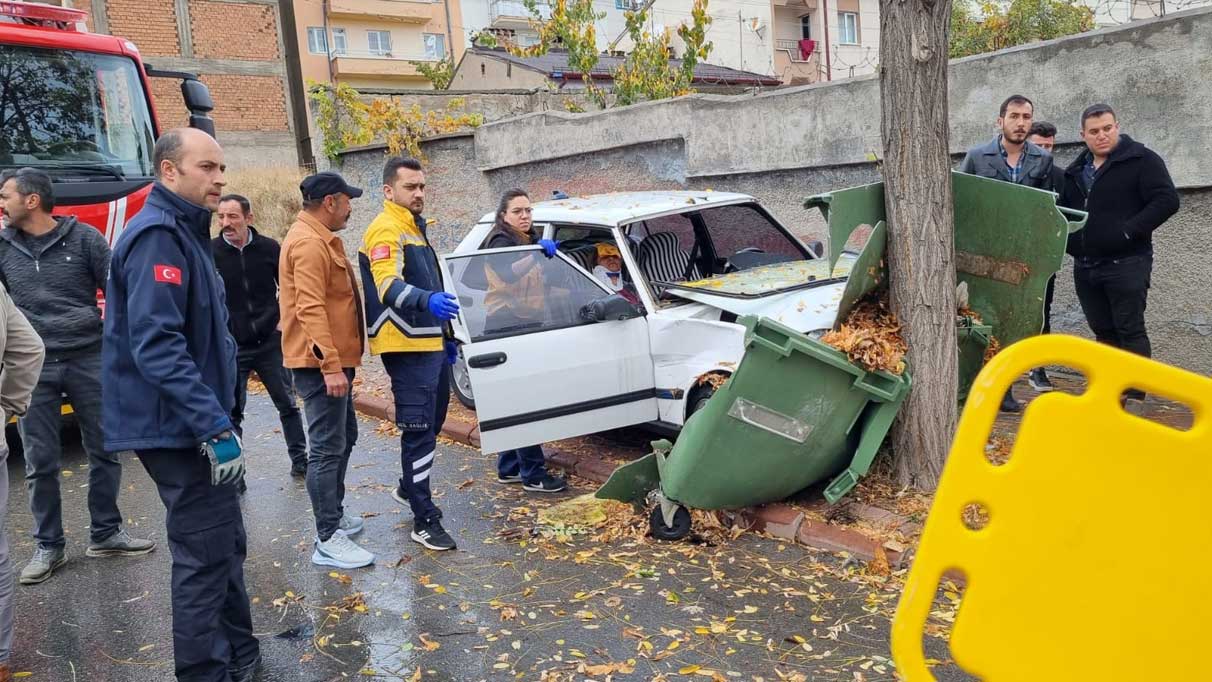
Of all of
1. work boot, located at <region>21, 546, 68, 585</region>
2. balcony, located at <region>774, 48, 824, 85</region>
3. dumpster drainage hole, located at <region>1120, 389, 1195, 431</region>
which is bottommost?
work boot, located at <region>21, 546, 68, 585</region>

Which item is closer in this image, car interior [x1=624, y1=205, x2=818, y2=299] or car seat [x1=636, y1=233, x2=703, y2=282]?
car seat [x1=636, y1=233, x2=703, y2=282]

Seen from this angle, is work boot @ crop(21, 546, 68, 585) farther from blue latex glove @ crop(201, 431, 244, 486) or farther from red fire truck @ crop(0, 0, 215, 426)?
red fire truck @ crop(0, 0, 215, 426)

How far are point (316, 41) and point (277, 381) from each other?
40.4 m

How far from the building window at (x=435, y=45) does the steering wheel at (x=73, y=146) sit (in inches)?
1539

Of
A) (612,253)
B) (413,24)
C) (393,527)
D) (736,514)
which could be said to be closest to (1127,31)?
(612,253)

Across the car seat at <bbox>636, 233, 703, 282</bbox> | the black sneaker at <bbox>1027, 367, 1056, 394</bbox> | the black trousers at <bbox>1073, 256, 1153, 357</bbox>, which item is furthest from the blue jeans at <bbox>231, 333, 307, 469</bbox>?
the black trousers at <bbox>1073, 256, 1153, 357</bbox>

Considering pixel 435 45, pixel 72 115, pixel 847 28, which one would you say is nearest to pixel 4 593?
pixel 72 115

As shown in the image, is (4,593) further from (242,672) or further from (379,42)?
(379,42)

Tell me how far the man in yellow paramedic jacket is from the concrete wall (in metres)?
4.47

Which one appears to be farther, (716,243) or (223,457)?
(716,243)

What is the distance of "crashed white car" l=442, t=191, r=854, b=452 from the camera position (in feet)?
17.3

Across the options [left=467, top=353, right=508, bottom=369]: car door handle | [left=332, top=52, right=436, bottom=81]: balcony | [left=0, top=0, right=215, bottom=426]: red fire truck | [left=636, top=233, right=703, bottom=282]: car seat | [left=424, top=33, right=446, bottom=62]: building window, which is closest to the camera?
[left=467, top=353, right=508, bottom=369]: car door handle

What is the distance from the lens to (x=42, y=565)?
4770 mm

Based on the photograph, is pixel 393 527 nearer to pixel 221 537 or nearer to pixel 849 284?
pixel 221 537
